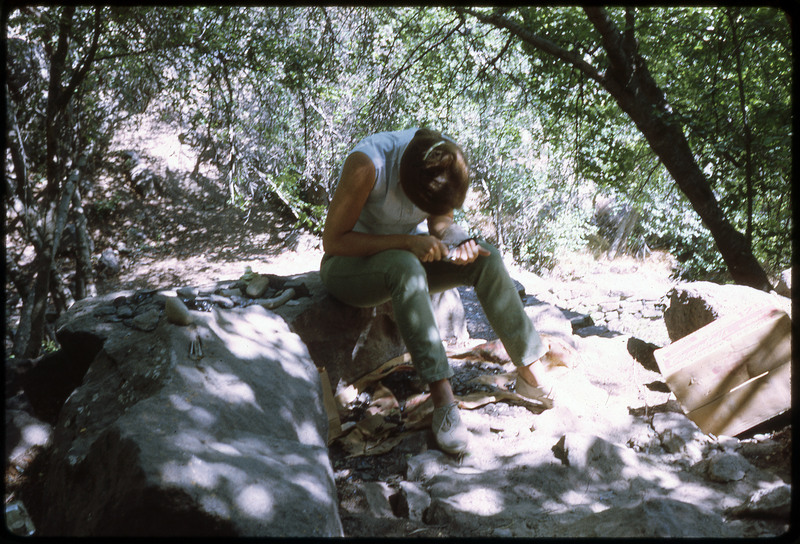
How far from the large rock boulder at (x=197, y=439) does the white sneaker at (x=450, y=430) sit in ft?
1.67

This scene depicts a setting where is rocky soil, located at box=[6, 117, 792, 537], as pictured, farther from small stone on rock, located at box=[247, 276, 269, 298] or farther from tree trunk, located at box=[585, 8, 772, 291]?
tree trunk, located at box=[585, 8, 772, 291]

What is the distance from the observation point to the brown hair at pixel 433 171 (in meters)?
2.48

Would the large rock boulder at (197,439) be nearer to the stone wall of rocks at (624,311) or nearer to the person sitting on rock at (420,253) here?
the person sitting on rock at (420,253)

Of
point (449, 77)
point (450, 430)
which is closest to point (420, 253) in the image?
point (450, 430)

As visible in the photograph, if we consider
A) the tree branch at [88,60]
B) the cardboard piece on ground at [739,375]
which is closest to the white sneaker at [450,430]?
the cardboard piece on ground at [739,375]

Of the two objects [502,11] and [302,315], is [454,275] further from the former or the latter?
[502,11]

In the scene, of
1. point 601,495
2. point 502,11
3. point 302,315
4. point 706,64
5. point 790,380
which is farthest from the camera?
point 502,11

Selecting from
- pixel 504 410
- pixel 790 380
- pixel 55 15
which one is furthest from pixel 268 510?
pixel 55 15

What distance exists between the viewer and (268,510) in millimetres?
1354

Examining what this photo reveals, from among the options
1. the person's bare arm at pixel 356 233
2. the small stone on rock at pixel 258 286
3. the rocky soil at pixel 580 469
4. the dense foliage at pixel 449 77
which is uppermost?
the dense foliage at pixel 449 77

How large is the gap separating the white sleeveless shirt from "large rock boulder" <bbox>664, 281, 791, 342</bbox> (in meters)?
1.67

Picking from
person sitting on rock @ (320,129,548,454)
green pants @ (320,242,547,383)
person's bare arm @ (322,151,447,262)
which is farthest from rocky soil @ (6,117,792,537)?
person's bare arm @ (322,151,447,262)

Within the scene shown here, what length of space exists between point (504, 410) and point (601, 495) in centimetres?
81

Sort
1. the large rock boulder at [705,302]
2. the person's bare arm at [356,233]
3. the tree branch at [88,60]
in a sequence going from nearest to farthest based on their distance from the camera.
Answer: the person's bare arm at [356,233] → the large rock boulder at [705,302] → the tree branch at [88,60]
